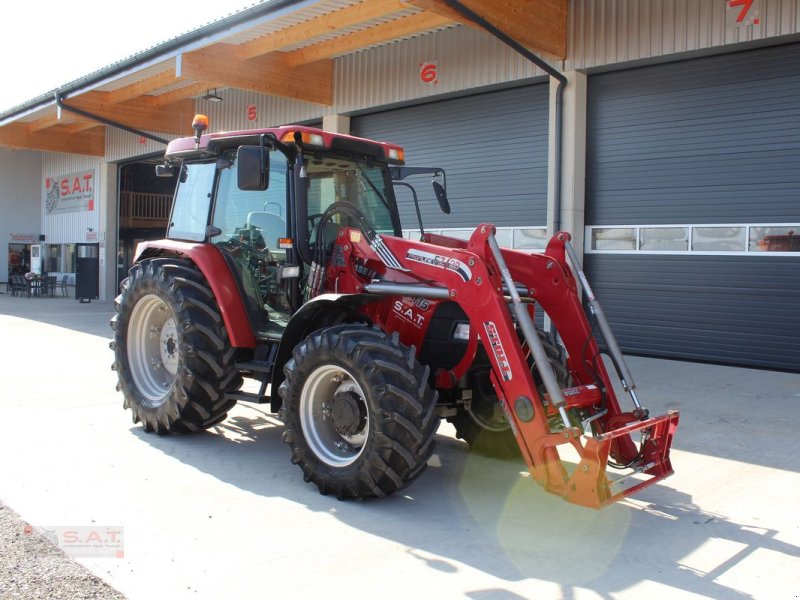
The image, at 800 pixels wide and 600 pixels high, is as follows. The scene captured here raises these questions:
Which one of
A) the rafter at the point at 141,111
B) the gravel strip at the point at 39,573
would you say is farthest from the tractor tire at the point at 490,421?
the rafter at the point at 141,111

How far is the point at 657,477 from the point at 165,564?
2.71 meters

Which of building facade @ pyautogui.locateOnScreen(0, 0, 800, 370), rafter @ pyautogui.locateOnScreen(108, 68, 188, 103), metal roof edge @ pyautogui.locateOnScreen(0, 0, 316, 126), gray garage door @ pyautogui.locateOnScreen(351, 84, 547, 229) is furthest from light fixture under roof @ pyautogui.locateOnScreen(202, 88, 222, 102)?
gray garage door @ pyautogui.locateOnScreen(351, 84, 547, 229)

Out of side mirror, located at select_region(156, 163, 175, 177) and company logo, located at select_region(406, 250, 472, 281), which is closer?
company logo, located at select_region(406, 250, 472, 281)

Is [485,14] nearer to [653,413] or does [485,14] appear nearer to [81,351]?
[653,413]

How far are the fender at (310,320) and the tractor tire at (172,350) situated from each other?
0.68 m

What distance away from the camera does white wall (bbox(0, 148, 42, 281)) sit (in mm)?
27672

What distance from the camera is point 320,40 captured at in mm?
13062

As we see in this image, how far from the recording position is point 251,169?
493 centimetres

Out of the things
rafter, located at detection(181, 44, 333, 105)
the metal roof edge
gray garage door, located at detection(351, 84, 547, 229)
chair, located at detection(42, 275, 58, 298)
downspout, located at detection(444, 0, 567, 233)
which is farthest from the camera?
chair, located at detection(42, 275, 58, 298)

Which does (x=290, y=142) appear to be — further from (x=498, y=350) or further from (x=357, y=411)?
(x=498, y=350)

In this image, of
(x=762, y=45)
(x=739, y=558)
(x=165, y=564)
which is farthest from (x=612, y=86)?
(x=165, y=564)

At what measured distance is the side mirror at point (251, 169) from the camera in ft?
16.2

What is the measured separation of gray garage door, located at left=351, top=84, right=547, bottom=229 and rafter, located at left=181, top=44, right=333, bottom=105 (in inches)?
64.4

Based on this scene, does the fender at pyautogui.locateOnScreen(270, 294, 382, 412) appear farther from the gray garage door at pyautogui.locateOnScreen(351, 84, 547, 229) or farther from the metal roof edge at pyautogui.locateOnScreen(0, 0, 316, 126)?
the metal roof edge at pyautogui.locateOnScreen(0, 0, 316, 126)
